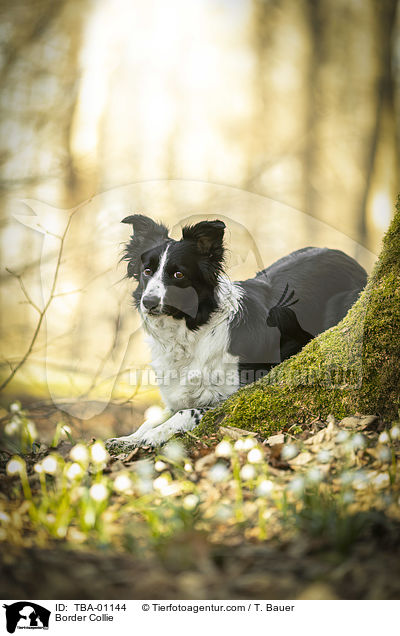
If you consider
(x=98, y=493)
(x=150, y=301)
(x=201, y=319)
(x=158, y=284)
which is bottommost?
(x=98, y=493)

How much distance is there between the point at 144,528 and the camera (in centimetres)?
175

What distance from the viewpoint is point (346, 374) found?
283cm

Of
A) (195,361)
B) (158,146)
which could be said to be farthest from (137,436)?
(158,146)

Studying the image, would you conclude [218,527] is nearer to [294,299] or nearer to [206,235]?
[206,235]

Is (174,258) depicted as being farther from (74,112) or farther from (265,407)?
(74,112)

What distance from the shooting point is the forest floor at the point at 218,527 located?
147 centimetres

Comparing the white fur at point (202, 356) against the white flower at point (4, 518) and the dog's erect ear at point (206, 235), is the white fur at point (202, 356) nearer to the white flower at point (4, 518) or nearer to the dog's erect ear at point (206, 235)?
the dog's erect ear at point (206, 235)

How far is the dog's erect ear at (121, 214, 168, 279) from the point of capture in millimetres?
3270

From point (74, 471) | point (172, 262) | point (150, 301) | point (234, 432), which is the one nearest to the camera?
point (74, 471)

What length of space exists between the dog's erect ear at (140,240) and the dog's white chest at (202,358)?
514mm
